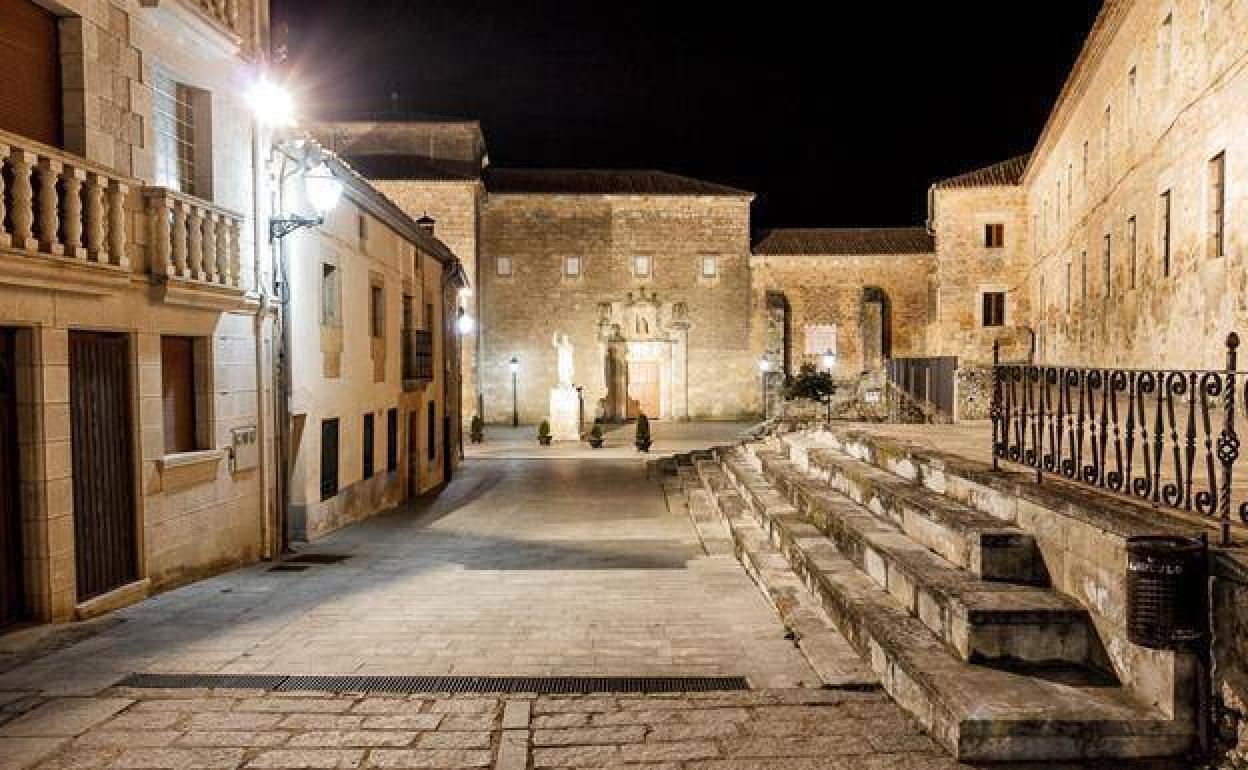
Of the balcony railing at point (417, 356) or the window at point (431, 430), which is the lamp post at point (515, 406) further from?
the balcony railing at point (417, 356)

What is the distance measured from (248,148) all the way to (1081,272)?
19607 millimetres

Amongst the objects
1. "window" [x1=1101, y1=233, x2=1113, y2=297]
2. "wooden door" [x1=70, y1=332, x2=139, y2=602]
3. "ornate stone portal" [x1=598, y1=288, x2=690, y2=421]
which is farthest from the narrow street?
"ornate stone portal" [x1=598, y1=288, x2=690, y2=421]

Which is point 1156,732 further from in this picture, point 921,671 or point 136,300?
point 136,300

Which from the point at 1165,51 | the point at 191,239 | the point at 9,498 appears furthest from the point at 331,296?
the point at 1165,51

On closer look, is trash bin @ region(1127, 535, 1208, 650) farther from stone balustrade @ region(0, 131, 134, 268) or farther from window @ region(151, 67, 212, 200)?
window @ region(151, 67, 212, 200)

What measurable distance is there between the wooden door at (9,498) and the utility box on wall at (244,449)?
2444 millimetres

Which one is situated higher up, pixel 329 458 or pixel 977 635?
pixel 329 458

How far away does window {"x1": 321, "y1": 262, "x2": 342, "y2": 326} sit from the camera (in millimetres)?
11438

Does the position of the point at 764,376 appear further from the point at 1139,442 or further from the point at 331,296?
the point at 1139,442

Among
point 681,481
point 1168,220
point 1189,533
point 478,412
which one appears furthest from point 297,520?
point 478,412

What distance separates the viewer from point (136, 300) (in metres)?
6.90

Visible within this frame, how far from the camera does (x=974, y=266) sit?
3178cm

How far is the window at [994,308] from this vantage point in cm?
3166

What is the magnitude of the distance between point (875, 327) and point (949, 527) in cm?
3091
